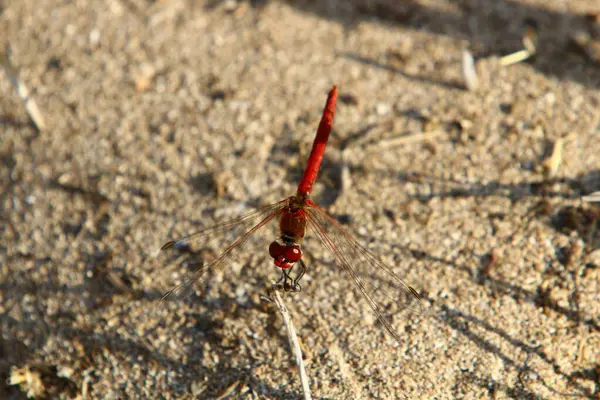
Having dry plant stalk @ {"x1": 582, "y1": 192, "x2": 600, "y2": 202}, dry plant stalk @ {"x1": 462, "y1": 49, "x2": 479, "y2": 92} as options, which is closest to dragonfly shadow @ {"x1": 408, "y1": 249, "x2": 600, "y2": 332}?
dry plant stalk @ {"x1": 582, "y1": 192, "x2": 600, "y2": 202}

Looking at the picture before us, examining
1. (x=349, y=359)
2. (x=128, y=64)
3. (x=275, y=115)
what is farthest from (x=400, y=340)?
(x=128, y=64)

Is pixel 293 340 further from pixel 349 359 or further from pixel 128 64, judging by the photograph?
pixel 128 64

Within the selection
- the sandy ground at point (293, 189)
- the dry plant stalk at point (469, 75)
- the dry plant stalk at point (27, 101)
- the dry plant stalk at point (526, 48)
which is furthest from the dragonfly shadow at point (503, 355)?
the dry plant stalk at point (27, 101)

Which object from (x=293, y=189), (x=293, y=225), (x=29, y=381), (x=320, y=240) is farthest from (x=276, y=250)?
(x=29, y=381)

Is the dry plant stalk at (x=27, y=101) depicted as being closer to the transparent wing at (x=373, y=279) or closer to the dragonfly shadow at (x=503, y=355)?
the transparent wing at (x=373, y=279)

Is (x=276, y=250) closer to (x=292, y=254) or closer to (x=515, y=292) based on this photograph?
(x=292, y=254)
